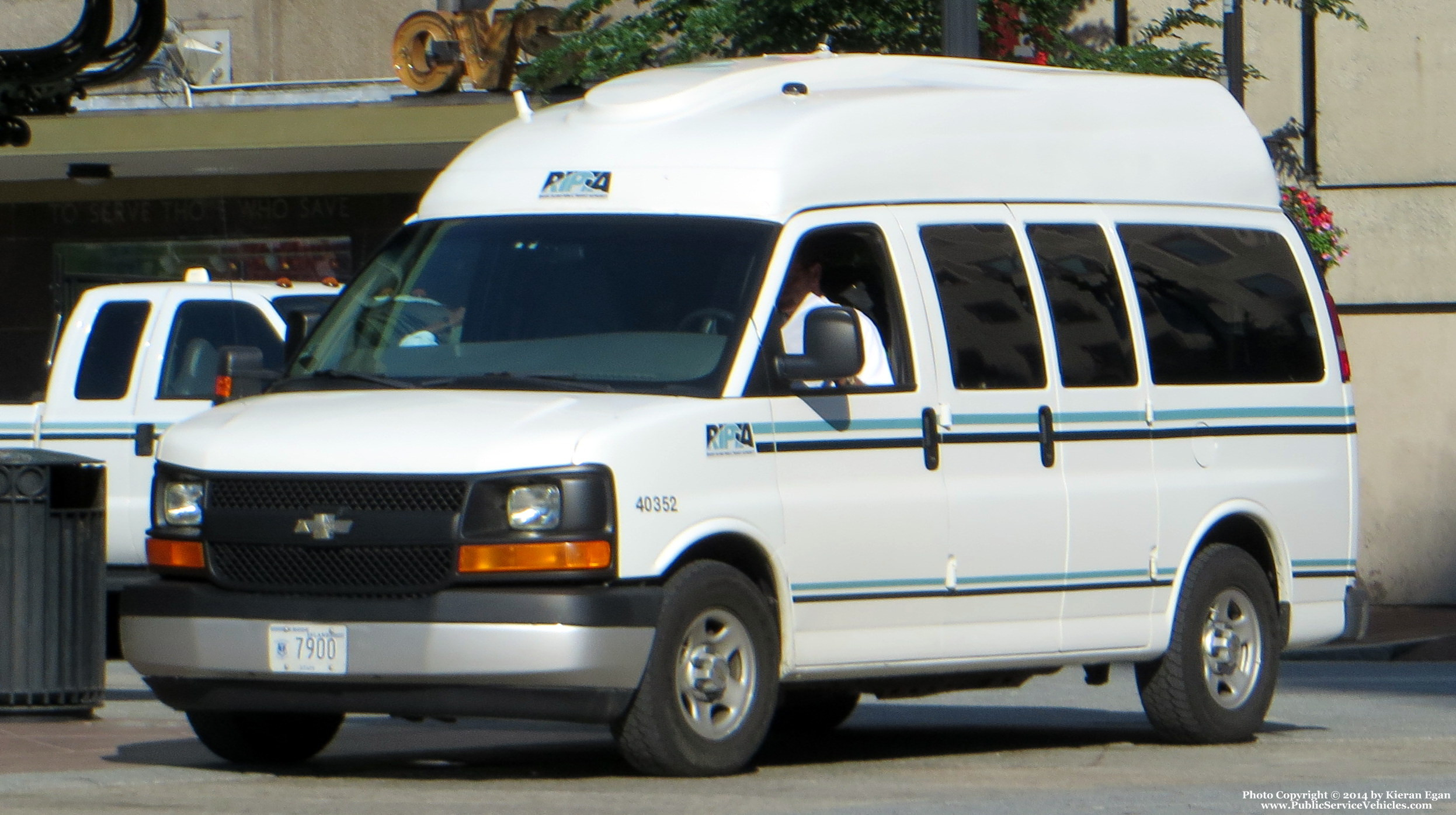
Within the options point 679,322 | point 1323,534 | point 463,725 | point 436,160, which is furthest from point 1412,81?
point 679,322

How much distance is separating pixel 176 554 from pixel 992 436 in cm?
287

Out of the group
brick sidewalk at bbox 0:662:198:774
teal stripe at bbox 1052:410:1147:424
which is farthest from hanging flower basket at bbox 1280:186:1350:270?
brick sidewalk at bbox 0:662:198:774

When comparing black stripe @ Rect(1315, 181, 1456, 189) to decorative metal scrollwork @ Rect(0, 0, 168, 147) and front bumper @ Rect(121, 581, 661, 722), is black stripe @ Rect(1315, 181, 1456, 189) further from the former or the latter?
front bumper @ Rect(121, 581, 661, 722)

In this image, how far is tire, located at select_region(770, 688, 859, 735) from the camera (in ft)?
34.5

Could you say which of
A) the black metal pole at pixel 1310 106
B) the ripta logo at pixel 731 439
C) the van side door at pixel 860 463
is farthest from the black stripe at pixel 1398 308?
the ripta logo at pixel 731 439

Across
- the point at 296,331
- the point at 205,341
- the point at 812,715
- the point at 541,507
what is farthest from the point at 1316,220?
the point at 541,507

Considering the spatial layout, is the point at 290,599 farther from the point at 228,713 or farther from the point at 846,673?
the point at 846,673

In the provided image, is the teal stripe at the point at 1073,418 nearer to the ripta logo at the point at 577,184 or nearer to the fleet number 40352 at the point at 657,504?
the fleet number 40352 at the point at 657,504

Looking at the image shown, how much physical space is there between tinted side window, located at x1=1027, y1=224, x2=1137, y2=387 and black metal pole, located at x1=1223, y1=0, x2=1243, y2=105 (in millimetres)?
8110

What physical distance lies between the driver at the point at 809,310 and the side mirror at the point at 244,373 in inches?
72.4

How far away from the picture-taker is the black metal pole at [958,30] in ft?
44.1

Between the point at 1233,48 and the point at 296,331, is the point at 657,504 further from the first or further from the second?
the point at 1233,48

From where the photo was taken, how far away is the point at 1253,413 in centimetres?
1015

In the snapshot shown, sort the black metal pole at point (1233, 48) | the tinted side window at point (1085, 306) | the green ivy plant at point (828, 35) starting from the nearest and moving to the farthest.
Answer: the tinted side window at point (1085, 306) < the green ivy plant at point (828, 35) < the black metal pole at point (1233, 48)
